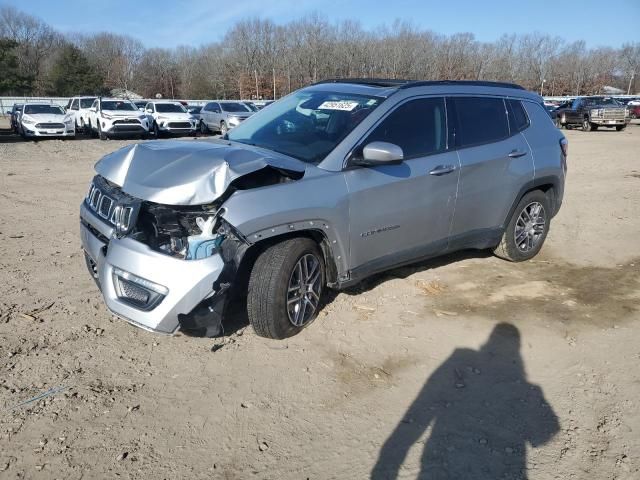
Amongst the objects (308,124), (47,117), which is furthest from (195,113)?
(308,124)

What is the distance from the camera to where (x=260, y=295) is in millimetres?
3631

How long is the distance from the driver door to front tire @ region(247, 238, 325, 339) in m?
0.37

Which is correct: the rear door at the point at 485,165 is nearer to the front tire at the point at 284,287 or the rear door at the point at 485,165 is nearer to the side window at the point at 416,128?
the side window at the point at 416,128

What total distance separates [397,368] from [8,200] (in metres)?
7.40

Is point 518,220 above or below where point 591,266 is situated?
Result: above

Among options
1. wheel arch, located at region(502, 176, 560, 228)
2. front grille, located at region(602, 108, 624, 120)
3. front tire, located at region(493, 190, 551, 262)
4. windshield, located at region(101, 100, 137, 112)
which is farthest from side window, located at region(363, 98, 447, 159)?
front grille, located at region(602, 108, 624, 120)

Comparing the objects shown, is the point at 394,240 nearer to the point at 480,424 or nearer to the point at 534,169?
the point at 480,424

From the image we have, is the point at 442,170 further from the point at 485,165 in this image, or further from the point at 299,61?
the point at 299,61

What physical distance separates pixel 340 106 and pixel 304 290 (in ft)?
5.27

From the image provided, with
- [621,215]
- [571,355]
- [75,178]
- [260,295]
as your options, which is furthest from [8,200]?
[621,215]

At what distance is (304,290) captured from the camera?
155 inches

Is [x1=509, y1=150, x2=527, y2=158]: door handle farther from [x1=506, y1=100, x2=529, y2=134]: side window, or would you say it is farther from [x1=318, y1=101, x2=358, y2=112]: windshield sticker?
[x1=318, y1=101, x2=358, y2=112]: windshield sticker

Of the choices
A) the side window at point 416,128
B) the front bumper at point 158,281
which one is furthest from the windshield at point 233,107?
the front bumper at point 158,281

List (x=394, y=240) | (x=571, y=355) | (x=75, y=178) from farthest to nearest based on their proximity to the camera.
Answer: (x=75, y=178), (x=394, y=240), (x=571, y=355)
